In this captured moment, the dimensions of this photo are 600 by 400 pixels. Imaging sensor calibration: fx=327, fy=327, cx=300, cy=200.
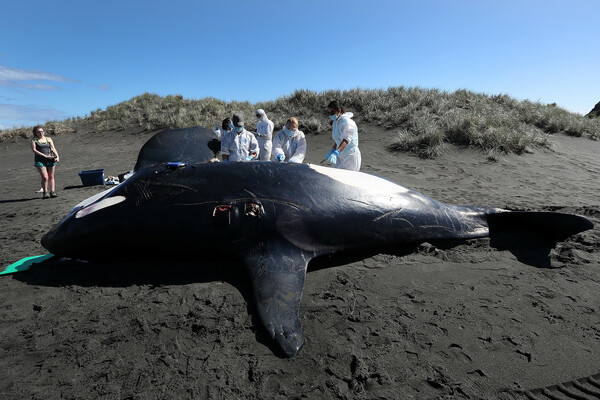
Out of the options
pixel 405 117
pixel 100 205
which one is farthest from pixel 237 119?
pixel 405 117

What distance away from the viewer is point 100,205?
3.68 m

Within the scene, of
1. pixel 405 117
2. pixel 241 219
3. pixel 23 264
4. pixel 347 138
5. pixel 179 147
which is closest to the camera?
pixel 241 219

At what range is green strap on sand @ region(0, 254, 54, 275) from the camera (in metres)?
3.84

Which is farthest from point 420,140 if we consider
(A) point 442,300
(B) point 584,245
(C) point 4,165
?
(C) point 4,165

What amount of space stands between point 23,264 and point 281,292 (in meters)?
3.34

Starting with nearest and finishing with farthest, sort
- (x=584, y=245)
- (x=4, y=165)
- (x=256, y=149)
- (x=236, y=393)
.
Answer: (x=236, y=393), (x=584, y=245), (x=256, y=149), (x=4, y=165)

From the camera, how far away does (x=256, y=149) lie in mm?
7883

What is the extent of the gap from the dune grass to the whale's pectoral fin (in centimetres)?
1001

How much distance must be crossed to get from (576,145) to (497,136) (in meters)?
4.65

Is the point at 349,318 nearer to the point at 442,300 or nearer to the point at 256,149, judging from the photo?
the point at 442,300

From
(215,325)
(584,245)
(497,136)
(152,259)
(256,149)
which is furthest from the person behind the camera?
(497,136)

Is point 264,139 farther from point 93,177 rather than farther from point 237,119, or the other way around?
point 93,177

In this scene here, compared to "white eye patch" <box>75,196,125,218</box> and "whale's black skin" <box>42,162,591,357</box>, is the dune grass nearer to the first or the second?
"whale's black skin" <box>42,162,591,357</box>

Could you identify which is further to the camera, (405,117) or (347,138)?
(405,117)
